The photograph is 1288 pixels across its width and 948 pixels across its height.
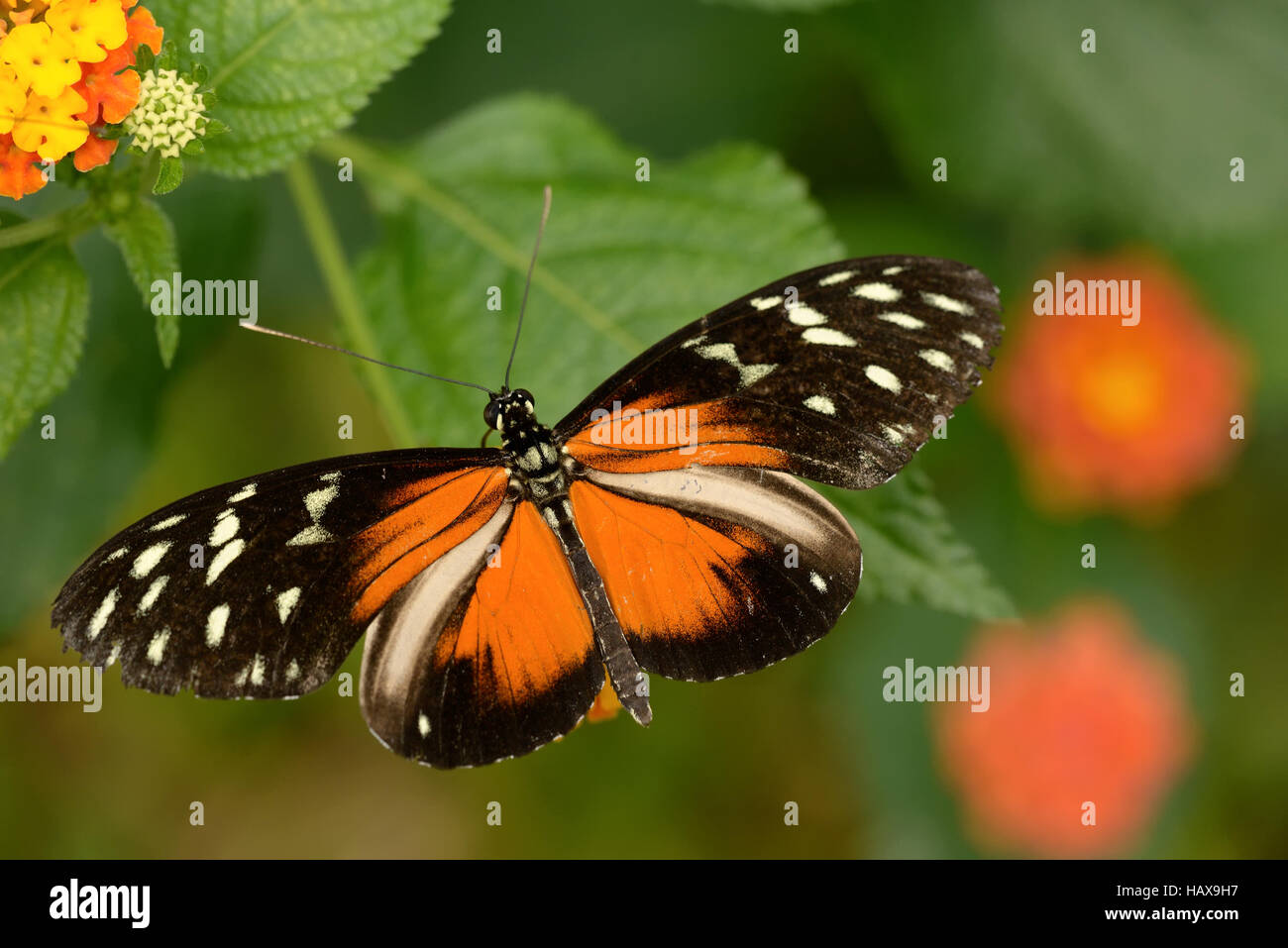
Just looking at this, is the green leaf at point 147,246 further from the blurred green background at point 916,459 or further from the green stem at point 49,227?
the blurred green background at point 916,459

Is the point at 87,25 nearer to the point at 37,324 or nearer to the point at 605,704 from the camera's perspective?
the point at 37,324

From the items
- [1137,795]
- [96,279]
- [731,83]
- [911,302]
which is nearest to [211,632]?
[96,279]

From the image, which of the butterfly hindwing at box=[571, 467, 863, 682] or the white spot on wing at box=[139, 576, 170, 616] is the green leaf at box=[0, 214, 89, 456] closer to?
the white spot on wing at box=[139, 576, 170, 616]

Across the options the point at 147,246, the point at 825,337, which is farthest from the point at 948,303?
the point at 147,246

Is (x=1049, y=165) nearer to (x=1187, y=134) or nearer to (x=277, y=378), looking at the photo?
(x=1187, y=134)

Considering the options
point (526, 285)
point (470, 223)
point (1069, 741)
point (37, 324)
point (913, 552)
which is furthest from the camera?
point (1069, 741)
